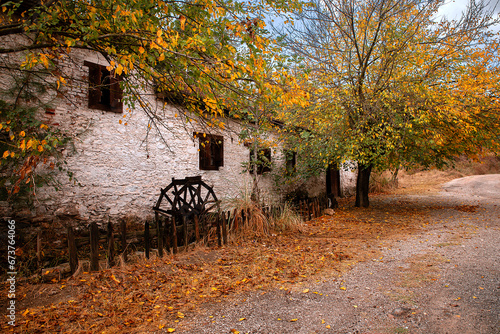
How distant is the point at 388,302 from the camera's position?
3074 mm

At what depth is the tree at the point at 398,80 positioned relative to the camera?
23.8 feet

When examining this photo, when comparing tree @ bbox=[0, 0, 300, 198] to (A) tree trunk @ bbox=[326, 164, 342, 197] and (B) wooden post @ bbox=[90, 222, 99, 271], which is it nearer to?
(B) wooden post @ bbox=[90, 222, 99, 271]

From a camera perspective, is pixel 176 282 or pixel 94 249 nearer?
pixel 176 282

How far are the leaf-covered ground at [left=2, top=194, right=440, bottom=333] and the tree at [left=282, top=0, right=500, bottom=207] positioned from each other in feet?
9.62

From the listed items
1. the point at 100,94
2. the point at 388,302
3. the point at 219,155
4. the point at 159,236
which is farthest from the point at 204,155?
the point at 388,302

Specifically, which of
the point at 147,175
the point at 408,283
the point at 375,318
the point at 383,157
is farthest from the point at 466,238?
the point at 147,175

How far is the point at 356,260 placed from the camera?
464 centimetres

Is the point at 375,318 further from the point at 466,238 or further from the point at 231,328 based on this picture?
the point at 466,238

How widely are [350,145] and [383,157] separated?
3.76 feet

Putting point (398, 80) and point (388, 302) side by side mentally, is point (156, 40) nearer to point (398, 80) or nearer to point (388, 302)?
Result: point (388, 302)

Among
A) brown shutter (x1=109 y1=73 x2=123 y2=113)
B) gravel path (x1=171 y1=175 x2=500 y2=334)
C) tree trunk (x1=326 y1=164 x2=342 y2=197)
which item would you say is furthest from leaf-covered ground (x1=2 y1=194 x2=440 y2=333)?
tree trunk (x1=326 y1=164 x2=342 y2=197)

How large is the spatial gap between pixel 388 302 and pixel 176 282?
2.57 meters

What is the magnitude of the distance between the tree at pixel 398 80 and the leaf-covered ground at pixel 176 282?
293 cm

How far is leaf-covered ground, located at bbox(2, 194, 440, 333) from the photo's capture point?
9.59 feet
